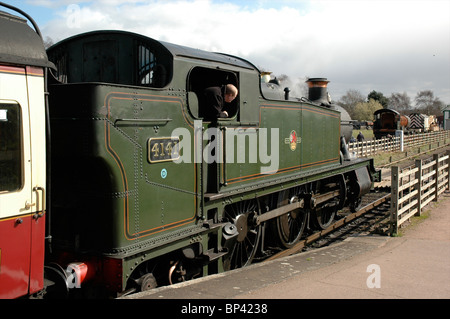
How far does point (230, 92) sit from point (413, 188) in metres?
6.14

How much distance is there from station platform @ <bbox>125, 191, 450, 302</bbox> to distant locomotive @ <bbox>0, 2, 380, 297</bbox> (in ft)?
1.59

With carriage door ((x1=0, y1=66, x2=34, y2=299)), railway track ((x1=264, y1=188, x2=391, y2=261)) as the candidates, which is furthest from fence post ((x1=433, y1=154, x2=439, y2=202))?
carriage door ((x1=0, y1=66, x2=34, y2=299))

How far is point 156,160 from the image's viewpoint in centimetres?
446

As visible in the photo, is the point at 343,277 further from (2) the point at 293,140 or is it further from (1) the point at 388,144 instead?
(1) the point at 388,144

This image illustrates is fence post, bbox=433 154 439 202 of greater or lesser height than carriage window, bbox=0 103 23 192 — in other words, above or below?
below

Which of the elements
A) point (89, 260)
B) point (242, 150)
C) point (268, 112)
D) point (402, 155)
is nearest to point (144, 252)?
point (89, 260)

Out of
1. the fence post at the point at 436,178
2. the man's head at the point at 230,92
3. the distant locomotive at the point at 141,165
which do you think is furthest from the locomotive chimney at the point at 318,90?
the man's head at the point at 230,92

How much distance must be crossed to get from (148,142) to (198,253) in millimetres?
1690

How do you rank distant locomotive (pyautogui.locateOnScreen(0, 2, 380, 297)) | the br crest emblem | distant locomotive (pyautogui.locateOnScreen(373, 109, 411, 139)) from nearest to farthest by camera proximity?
distant locomotive (pyautogui.locateOnScreen(0, 2, 380, 297))
the br crest emblem
distant locomotive (pyautogui.locateOnScreen(373, 109, 411, 139))

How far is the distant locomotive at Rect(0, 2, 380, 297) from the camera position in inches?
151

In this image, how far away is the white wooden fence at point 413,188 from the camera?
320 inches

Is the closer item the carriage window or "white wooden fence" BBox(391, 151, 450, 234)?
the carriage window

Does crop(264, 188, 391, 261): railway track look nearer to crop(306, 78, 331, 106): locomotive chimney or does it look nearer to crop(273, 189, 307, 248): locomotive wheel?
crop(273, 189, 307, 248): locomotive wheel

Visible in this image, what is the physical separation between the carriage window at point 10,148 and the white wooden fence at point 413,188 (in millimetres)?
6669
